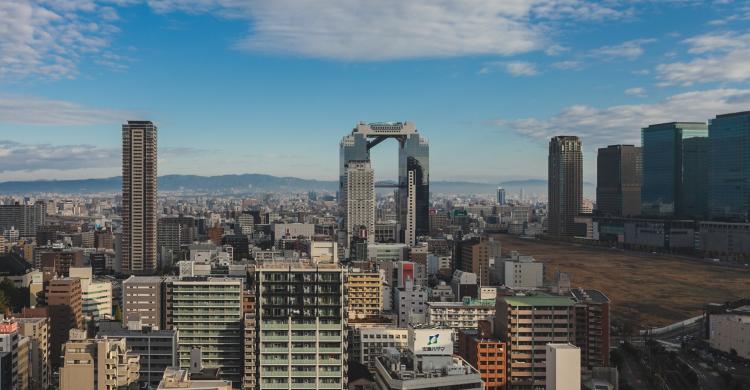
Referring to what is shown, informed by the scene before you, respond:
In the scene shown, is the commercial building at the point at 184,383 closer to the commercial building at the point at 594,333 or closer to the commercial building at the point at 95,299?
the commercial building at the point at 594,333

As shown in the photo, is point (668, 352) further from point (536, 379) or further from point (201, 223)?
point (201, 223)

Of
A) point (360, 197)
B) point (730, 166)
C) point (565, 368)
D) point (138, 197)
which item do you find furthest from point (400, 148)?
point (565, 368)

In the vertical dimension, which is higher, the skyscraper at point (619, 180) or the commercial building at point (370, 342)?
the skyscraper at point (619, 180)

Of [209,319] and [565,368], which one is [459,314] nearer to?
[209,319]

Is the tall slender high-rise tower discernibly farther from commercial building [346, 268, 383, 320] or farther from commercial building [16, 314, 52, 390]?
commercial building [16, 314, 52, 390]

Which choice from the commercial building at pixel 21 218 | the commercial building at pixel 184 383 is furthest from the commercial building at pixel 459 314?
the commercial building at pixel 21 218
